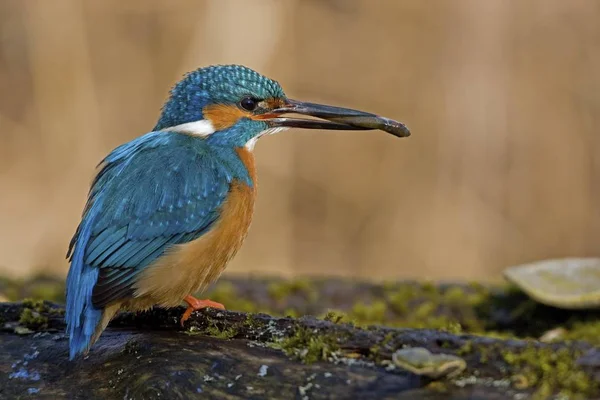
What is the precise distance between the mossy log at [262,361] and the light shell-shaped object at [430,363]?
42mm

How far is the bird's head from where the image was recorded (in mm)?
3783

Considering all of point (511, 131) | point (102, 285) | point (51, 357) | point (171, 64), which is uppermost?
point (171, 64)

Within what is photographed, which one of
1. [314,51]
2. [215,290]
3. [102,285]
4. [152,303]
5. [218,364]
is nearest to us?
[218,364]

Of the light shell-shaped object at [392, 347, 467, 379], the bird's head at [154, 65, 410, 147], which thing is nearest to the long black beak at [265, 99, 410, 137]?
the bird's head at [154, 65, 410, 147]

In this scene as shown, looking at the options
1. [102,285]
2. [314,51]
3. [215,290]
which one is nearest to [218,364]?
[102,285]

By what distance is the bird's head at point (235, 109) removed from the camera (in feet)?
12.4

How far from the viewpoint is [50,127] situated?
7.70 metres

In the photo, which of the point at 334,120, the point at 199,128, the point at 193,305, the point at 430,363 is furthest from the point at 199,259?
the point at 430,363

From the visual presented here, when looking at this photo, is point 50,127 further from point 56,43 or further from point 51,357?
point 51,357

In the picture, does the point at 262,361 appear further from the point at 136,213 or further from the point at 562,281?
the point at 562,281

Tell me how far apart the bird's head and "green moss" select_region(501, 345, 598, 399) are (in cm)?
162

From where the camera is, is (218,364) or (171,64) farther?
(171,64)

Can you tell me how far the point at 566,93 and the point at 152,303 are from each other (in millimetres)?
5768

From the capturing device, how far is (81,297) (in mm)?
3117
